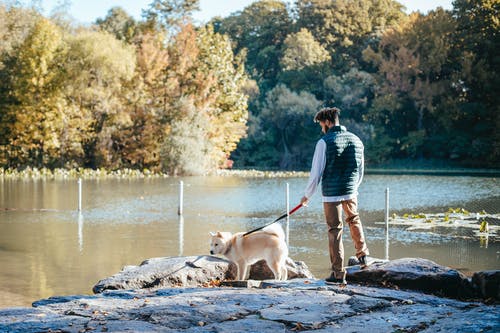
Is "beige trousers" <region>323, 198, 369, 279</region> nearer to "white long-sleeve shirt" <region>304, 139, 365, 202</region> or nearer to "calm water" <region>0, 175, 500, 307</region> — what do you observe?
"white long-sleeve shirt" <region>304, 139, 365, 202</region>

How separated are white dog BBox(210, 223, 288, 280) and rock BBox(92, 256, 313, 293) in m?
0.44

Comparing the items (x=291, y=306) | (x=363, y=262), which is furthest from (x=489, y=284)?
(x=291, y=306)

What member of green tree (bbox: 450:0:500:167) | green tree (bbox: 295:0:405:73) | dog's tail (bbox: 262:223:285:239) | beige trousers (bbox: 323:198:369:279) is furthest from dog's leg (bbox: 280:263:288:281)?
green tree (bbox: 295:0:405:73)

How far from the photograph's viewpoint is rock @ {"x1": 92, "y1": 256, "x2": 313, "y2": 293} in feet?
28.2

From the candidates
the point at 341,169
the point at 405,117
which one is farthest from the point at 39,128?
the point at 341,169

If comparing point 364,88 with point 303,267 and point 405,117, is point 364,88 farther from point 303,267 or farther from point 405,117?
point 303,267

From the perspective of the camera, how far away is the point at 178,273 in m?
8.91

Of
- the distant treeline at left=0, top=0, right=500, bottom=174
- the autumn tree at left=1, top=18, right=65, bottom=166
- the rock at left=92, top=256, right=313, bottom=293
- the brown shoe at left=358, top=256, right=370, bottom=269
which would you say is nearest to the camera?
the brown shoe at left=358, top=256, right=370, bottom=269

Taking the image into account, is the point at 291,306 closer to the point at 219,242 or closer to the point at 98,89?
the point at 219,242

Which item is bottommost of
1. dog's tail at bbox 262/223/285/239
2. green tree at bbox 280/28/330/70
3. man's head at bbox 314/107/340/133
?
dog's tail at bbox 262/223/285/239

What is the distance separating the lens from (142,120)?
45.6 metres

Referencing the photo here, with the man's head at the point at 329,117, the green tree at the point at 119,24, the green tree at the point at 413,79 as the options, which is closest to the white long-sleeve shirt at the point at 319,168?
the man's head at the point at 329,117

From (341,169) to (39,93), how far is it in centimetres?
3853

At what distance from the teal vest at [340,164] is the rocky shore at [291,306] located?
1113 millimetres
